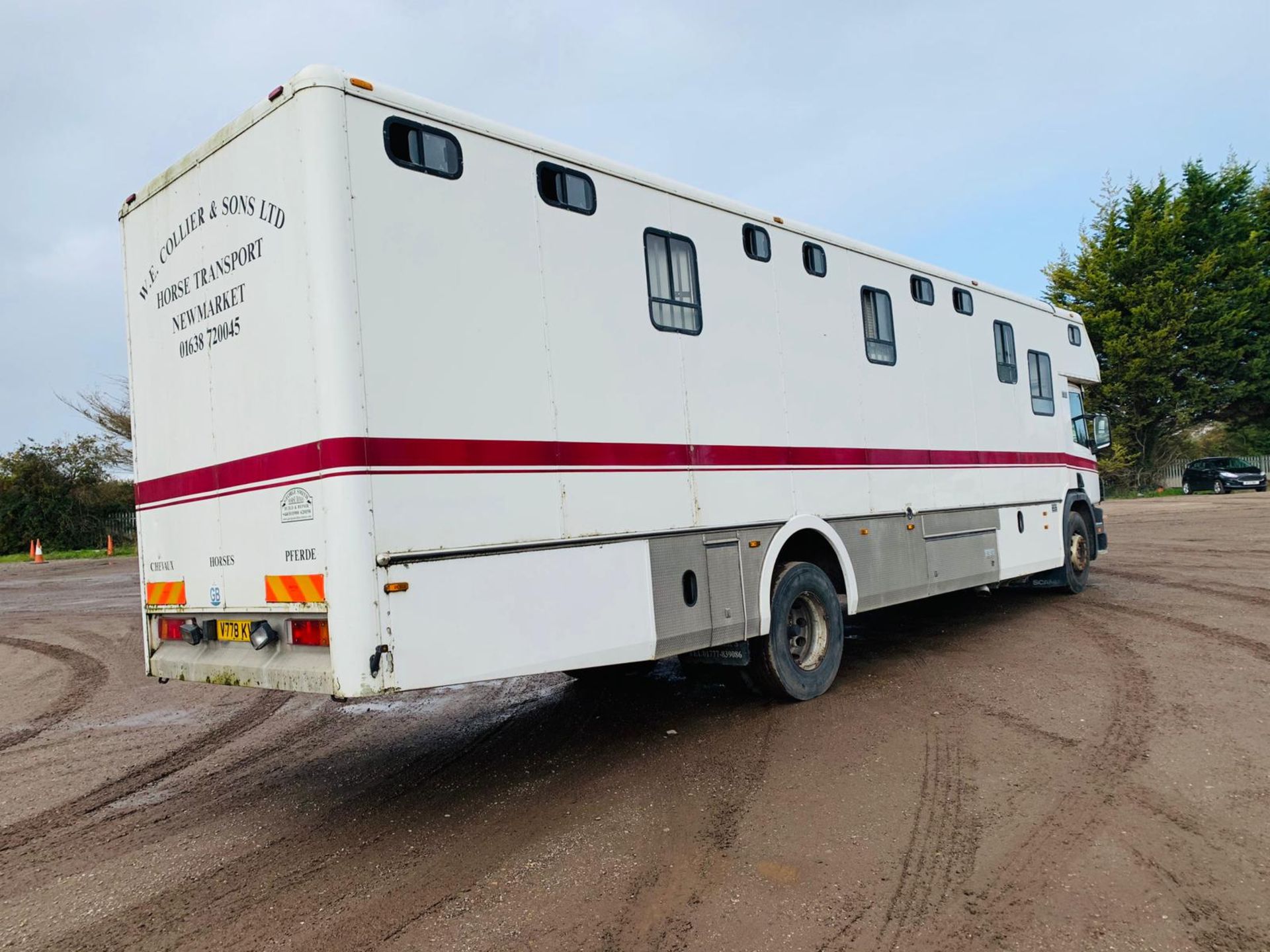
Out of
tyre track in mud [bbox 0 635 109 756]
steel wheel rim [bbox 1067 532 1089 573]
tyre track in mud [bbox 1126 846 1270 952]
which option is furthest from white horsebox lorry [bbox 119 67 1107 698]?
steel wheel rim [bbox 1067 532 1089 573]

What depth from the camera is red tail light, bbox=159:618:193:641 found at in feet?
17.2

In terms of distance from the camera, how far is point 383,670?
410 centimetres

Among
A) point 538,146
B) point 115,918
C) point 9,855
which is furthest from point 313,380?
point 9,855

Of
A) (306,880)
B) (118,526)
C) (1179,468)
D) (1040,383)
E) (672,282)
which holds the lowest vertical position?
(306,880)

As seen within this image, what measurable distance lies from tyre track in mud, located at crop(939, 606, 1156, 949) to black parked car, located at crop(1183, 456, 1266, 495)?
1157 inches

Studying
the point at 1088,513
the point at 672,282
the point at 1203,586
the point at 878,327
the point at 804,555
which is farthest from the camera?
the point at 1088,513

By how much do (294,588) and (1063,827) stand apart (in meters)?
3.74

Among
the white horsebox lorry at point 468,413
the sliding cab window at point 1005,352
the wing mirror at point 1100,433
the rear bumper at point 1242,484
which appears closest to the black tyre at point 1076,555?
the wing mirror at point 1100,433

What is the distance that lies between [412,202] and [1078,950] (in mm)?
4171

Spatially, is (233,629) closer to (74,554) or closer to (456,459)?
(456,459)

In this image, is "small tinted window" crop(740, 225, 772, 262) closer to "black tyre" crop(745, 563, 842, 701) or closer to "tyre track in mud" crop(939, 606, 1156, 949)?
"black tyre" crop(745, 563, 842, 701)

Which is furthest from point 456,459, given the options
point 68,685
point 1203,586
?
point 1203,586

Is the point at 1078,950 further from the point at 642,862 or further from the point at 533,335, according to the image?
the point at 533,335

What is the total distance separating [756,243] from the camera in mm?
6457
